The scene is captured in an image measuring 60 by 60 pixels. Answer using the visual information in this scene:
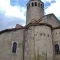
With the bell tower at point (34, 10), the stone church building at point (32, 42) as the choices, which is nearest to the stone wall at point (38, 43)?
the stone church building at point (32, 42)

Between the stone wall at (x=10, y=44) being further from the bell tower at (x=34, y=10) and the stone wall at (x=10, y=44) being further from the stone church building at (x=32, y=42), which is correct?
the bell tower at (x=34, y=10)

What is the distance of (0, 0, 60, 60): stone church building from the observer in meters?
25.5

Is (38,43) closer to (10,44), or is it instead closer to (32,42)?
(32,42)

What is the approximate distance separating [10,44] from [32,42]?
374 centimetres

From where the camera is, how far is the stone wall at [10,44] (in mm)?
26516

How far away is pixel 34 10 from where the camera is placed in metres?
35.6

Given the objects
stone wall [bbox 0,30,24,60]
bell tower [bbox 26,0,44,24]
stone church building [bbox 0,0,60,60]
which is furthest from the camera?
bell tower [bbox 26,0,44,24]

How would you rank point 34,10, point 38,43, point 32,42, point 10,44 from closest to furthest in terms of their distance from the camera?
1. point 38,43
2. point 32,42
3. point 10,44
4. point 34,10

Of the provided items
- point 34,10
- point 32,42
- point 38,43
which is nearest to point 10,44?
point 32,42

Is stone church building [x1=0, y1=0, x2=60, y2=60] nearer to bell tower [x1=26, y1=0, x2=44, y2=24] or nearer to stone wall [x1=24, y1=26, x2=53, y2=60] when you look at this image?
stone wall [x1=24, y1=26, x2=53, y2=60]

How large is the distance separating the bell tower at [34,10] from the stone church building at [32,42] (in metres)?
5.97

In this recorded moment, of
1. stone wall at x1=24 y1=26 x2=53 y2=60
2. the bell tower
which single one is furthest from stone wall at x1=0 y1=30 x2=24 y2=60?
the bell tower

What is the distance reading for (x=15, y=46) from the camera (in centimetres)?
2722

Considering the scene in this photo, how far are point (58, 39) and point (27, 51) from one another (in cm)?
542
